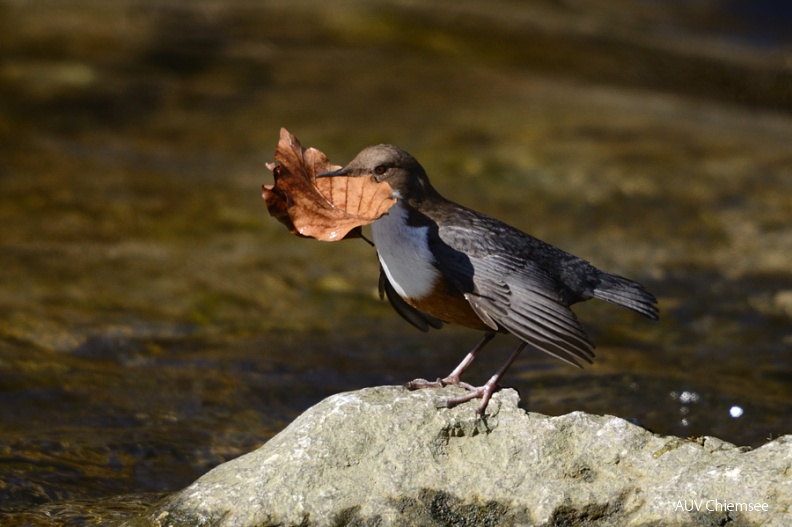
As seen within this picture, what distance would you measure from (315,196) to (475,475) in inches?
42.2

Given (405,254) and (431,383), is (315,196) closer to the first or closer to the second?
(405,254)

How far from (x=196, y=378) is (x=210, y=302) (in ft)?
3.59

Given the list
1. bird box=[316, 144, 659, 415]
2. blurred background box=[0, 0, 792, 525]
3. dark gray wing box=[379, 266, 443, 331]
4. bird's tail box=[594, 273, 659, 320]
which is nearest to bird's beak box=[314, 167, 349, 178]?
bird box=[316, 144, 659, 415]

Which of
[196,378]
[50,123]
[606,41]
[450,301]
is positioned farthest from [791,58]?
[450,301]

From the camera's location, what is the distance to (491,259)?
3598 mm

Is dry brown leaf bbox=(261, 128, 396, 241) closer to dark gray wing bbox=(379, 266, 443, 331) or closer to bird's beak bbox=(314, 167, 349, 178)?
bird's beak bbox=(314, 167, 349, 178)

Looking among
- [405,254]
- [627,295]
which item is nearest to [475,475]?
[405,254]

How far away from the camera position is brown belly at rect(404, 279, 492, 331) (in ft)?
11.7

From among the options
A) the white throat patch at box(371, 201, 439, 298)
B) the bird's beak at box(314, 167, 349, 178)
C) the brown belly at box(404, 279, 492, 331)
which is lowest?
the brown belly at box(404, 279, 492, 331)

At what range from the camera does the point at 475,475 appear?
3.19 metres

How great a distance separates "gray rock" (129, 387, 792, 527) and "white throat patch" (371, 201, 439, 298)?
42 centimetres

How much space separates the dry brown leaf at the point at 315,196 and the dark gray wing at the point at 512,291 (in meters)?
0.27

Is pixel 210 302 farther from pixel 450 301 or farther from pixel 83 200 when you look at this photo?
pixel 450 301

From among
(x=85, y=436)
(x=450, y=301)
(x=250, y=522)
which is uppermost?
(x=450, y=301)
